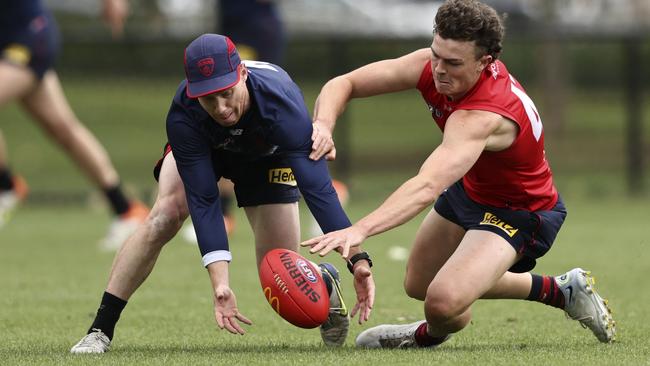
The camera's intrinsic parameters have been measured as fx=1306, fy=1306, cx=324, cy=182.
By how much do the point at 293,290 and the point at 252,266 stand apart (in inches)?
153

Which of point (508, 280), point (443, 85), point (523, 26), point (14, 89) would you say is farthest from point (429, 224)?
point (523, 26)

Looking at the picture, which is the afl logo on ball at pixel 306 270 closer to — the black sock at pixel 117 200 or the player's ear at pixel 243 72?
the player's ear at pixel 243 72

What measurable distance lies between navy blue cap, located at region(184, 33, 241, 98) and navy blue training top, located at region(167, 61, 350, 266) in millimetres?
226

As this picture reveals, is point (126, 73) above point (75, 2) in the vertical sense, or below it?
above

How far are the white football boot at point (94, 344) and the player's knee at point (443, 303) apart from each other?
1.43m

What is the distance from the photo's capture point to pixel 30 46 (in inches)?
390

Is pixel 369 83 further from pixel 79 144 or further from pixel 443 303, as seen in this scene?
pixel 79 144

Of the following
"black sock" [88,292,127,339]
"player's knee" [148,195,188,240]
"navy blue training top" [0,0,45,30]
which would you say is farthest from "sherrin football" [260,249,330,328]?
"navy blue training top" [0,0,45,30]

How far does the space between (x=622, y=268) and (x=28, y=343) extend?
462cm

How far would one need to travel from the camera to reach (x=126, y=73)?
17.1 metres

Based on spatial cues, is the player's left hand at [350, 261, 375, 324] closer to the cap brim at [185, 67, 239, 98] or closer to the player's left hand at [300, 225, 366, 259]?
the player's left hand at [300, 225, 366, 259]

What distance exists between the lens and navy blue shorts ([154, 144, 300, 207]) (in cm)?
604

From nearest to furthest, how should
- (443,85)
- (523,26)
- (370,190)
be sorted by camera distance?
(443,85) < (370,190) < (523,26)

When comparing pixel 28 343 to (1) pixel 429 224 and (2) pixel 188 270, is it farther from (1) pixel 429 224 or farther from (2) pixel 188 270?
(2) pixel 188 270
